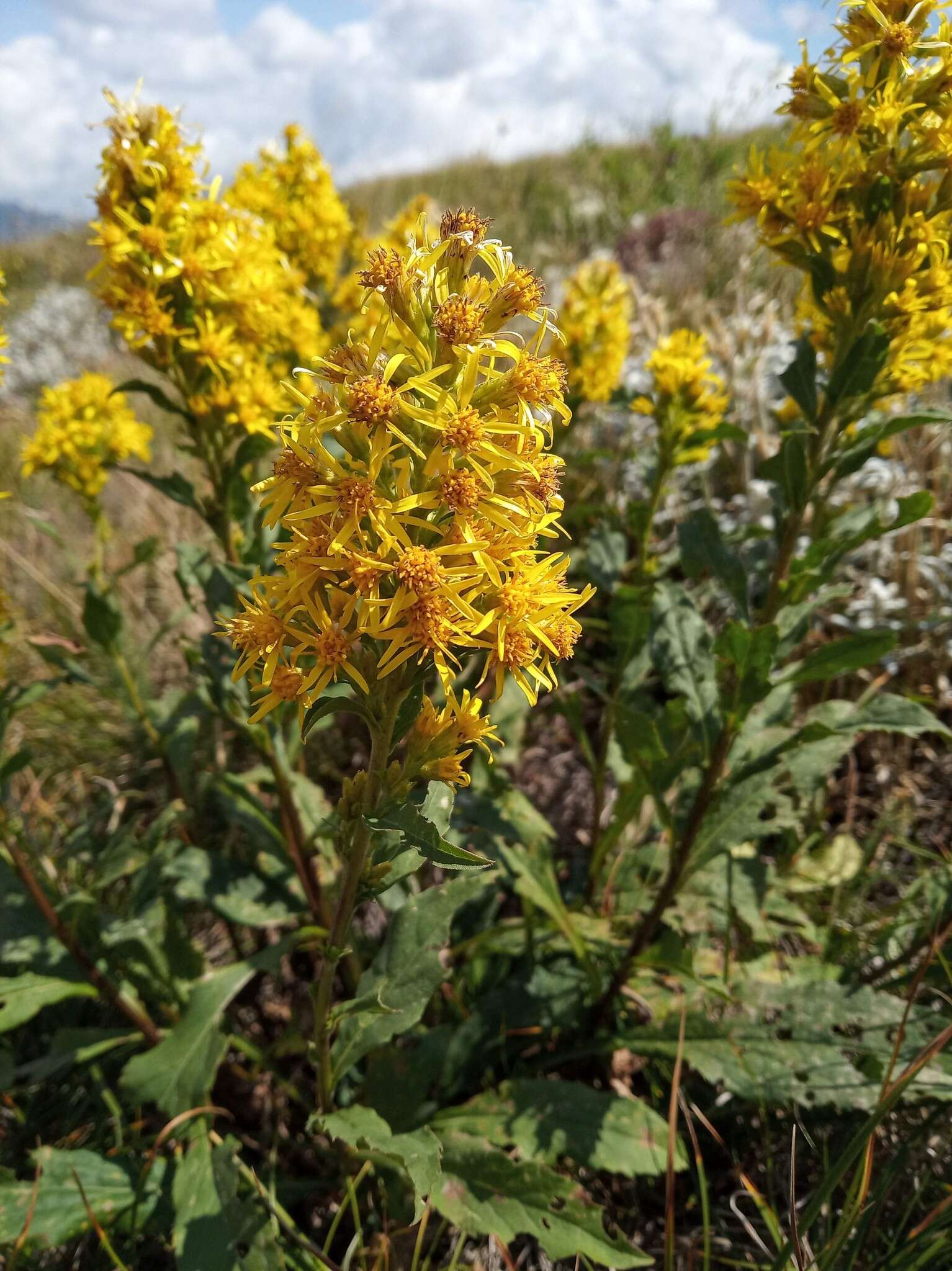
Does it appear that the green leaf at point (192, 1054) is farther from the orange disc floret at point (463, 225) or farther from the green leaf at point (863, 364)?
the green leaf at point (863, 364)

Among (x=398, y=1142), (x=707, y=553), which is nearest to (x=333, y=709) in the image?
(x=398, y=1142)

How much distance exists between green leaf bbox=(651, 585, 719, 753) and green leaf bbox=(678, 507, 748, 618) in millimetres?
133

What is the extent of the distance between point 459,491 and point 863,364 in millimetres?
1396

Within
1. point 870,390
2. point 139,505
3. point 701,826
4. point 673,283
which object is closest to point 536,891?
point 701,826

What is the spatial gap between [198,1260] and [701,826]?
187 centimetres

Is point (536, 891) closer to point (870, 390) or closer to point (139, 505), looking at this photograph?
point (870, 390)

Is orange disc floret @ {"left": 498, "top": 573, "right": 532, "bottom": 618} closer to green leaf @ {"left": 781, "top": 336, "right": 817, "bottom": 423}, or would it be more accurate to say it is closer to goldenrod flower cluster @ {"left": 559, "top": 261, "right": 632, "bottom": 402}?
green leaf @ {"left": 781, "top": 336, "right": 817, "bottom": 423}

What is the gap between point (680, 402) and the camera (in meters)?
3.06

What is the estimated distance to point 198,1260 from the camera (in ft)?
6.63

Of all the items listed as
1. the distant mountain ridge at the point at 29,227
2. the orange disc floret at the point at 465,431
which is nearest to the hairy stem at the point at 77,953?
the orange disc floret at the point at 465,431

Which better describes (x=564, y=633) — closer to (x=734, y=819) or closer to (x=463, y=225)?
(x=463, y=225)

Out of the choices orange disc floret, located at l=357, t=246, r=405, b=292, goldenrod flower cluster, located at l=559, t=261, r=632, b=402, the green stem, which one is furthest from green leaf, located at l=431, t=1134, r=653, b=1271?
goldenrod flower cluster, located at l=559, t=261, r=632, b=402

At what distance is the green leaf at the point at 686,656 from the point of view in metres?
2.48

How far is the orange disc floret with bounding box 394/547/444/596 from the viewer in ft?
4.46
